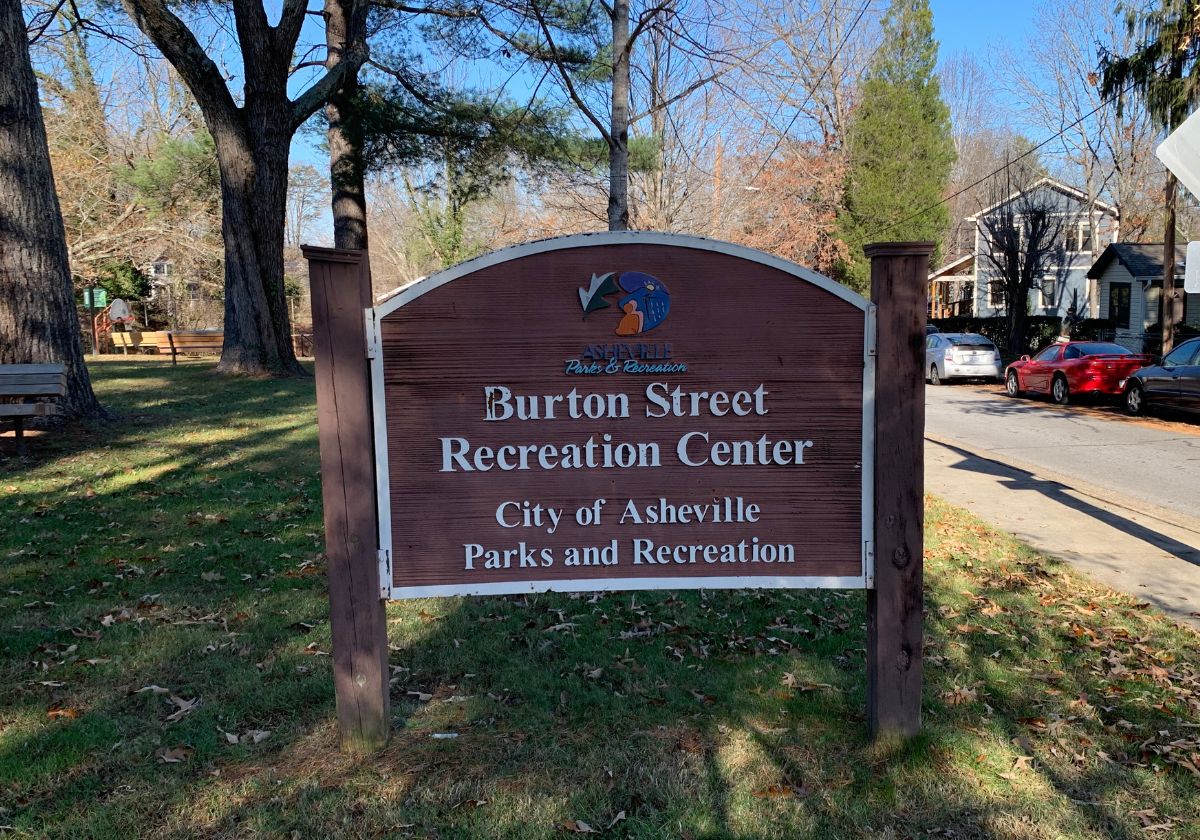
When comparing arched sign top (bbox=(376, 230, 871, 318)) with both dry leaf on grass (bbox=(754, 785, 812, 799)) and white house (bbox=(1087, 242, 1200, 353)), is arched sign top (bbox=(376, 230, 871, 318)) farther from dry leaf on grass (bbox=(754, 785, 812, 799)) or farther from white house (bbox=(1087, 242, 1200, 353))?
white house (bbox=(1087, 242, 1200, 353))

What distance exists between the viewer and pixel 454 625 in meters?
4.95

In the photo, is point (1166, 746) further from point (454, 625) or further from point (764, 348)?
point (454, 625)

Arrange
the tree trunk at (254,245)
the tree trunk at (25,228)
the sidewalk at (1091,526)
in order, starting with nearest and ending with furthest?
the sidewalk at (1091,526), the tree trunk at (25,228), the tree trunk at (254,245)

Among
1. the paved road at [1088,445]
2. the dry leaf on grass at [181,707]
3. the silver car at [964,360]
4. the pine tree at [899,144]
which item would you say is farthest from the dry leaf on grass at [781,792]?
the pine tree at [899,144]

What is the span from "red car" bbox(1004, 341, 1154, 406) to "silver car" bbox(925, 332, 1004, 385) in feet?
15.4

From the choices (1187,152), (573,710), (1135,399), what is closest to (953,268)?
(1135,399)

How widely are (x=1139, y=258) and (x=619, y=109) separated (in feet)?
97.4

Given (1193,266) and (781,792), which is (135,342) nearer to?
(1193,266)

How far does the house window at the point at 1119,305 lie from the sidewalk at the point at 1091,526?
25640mm

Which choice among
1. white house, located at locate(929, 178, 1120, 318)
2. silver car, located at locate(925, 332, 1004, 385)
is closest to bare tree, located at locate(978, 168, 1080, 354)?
white house, located at locate(929, 178, 1120, 318)

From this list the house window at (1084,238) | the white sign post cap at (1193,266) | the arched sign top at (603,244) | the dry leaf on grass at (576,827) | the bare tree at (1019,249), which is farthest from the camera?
the house window at (1084,238)

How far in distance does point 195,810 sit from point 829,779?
2.18 metres

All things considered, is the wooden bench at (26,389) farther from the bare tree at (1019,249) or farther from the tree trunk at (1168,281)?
the bare tree at (1019,249)

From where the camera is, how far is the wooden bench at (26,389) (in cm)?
895
